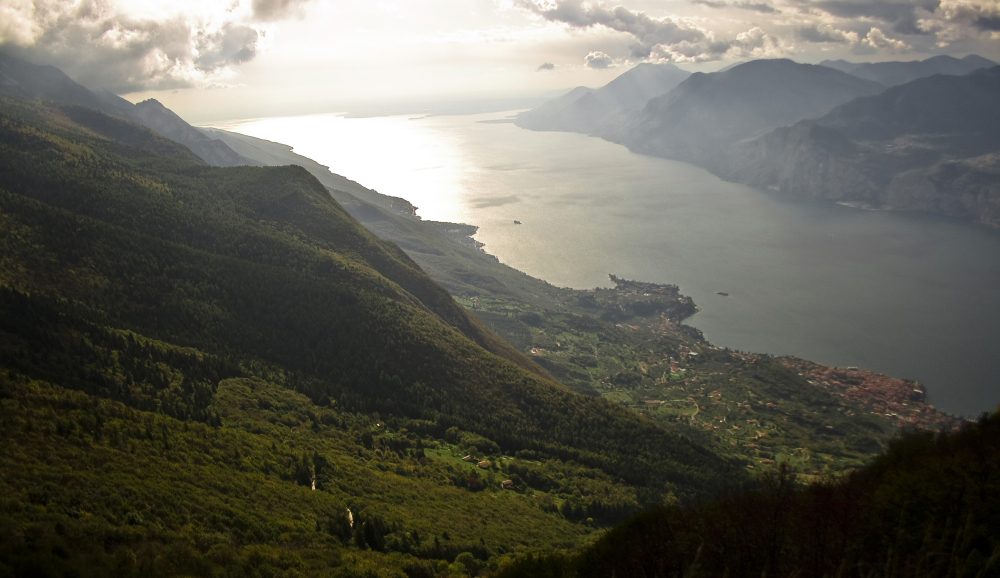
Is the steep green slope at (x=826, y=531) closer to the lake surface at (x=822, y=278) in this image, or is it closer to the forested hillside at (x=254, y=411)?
the forested hillside at (x=254, y=411)

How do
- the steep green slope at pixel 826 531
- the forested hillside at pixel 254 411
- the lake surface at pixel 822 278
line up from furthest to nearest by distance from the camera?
the lake surface at pixel 822 278 < the forested hillside at pixel 254 411 < the steep green slope at pixel 826 531

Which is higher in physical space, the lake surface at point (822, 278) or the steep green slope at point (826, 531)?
the steep green slope at point (826, 531)

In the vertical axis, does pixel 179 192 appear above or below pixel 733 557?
above

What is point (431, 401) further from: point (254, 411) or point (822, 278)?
point (822, 278)

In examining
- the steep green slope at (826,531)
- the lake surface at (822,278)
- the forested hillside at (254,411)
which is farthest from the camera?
the lake surface at (822,278)

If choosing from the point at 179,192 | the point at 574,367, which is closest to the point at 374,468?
the point at 574,367

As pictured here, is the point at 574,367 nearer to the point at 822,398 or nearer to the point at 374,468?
the point at 822,398

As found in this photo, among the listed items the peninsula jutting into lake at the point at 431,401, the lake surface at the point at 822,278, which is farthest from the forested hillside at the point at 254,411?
the lake surface at the point at 822,278

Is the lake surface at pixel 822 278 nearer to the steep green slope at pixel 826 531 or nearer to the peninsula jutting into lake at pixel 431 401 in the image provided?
the peninsula jutting into lake at pixel 431 401

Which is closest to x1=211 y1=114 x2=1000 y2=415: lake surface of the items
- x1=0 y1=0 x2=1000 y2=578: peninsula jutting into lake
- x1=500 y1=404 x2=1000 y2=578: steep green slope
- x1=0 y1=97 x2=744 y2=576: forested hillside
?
x1=0 y1=0 x2=1000 y2=578: peninsula jutting into lake

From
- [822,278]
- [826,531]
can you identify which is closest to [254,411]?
[826,531]

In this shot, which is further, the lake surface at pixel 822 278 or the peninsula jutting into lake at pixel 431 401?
the lake surface at pixel 822 278
